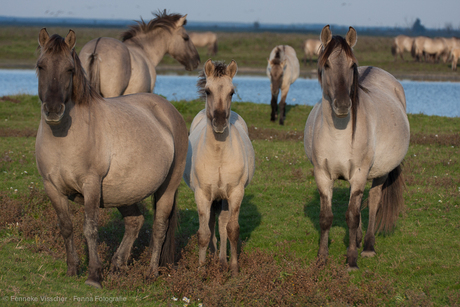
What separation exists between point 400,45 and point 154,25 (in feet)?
120

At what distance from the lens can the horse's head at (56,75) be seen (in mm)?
3709

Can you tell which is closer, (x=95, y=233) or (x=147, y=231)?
(x=95, y=233)

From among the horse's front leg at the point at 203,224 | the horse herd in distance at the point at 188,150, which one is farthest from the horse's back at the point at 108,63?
the horse's front leg at the point at 203,224

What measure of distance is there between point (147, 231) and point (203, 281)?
1.74 meters

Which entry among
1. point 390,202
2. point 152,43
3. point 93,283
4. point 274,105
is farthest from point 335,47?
point 274,105

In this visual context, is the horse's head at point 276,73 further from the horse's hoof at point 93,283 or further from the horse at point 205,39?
the horse at point 205,39

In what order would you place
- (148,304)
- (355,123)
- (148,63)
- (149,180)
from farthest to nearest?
1. (148,63)
2. (355,123)
3. (149,180)
4. (148,304)

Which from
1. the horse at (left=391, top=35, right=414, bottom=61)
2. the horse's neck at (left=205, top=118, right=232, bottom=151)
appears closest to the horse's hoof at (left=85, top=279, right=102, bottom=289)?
the horse's neck at (left=205, top=118, right=232, bottom=151)

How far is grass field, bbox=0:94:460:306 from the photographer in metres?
4.31

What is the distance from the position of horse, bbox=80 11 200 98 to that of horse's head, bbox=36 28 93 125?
392 centimetres

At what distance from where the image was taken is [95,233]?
416 cm

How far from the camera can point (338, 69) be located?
188 inches

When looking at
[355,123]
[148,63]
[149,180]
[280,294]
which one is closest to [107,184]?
[149,180]

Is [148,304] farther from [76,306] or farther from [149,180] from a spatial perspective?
[149,180]
